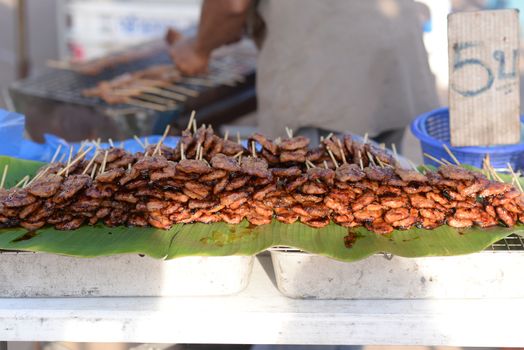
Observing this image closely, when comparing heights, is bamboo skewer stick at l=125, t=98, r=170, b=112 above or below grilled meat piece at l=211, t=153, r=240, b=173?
below

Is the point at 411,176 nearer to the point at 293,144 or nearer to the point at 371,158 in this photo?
the point at 371,158

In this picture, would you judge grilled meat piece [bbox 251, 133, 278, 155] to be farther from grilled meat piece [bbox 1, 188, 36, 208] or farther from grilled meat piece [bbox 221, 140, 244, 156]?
grilled meat piece [bbox 1, 188, 36, 208]

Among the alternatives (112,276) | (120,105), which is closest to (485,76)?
(112,276)

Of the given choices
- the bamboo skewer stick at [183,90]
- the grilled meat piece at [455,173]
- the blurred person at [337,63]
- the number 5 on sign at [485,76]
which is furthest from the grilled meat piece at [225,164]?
the bamboo skewer stick at [183,90]

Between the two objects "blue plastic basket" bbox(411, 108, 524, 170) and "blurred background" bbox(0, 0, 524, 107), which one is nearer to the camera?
"blue plastic basket" bbox(411, 108, 524, 170)

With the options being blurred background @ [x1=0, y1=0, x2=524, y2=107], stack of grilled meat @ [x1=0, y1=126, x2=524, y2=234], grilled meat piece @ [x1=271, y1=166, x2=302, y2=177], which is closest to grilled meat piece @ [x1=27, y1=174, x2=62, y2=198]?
stack of grilled meat @ [x1=0, y1=126, x2=524, y2=234]

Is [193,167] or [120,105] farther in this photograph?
[120,105]
